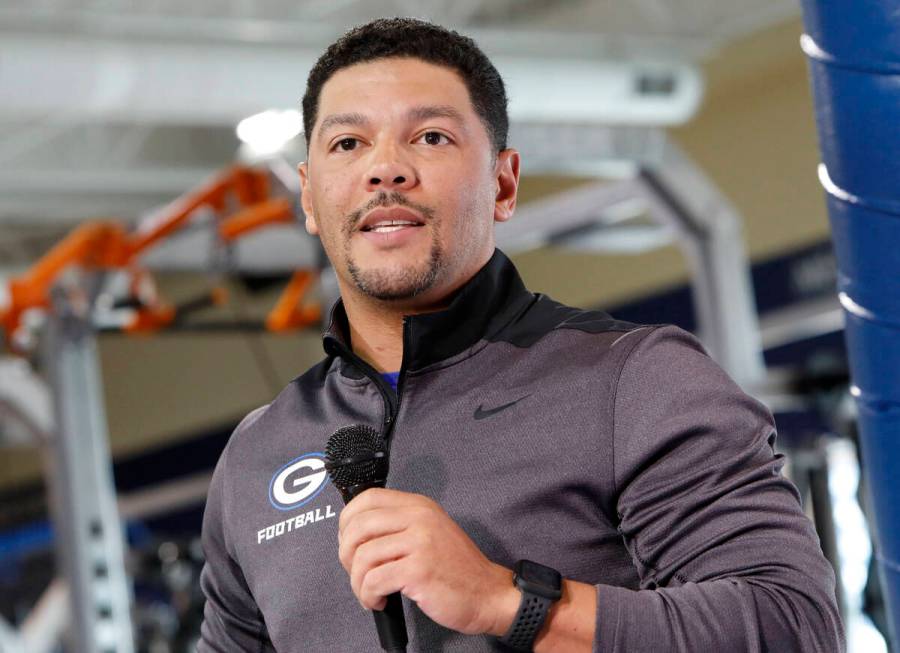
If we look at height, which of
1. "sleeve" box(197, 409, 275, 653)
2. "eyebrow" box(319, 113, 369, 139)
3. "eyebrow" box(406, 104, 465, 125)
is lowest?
"sleeve" box(197, 409, 275, 653)

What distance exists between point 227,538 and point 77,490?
3.78 metres

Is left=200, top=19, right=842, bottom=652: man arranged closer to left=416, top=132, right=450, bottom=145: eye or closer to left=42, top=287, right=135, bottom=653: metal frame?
left=416, top=132, right=450, bottom=145: eye

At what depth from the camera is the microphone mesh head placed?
1.20 meters

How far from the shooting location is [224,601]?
157 centimetres

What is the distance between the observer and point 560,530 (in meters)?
1.27

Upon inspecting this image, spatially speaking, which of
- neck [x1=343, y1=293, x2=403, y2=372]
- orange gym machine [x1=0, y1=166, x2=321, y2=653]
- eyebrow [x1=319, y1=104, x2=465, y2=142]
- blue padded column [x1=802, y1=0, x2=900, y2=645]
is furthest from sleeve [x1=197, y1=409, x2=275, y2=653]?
orange gym machine [x1=0, y1=166, x2=321, y2=653]

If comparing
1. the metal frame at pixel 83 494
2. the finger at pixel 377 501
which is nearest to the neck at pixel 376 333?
the finger at pixel 377 501

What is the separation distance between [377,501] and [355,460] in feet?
0.30

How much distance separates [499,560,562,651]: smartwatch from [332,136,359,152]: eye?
530 millimetres

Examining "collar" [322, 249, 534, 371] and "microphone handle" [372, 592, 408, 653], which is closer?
"microphone handle" [372, 592, 408, 653]

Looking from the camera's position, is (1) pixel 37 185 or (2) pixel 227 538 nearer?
(2) pixel 227 538

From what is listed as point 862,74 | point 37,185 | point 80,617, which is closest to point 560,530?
point 862,74

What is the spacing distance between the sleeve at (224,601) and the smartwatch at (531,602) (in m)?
0.51

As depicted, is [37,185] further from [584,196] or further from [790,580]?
[790,580]
